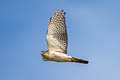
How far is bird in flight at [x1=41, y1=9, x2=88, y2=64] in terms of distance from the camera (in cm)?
1145

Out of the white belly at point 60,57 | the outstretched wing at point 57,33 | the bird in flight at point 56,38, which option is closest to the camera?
the white belly at point 60,57

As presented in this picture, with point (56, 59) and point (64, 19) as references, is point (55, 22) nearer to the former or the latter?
point (64, 19)

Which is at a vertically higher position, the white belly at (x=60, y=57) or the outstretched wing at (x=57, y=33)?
the outstretched wing at (x=57, y=33)

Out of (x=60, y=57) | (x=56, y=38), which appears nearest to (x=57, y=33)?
(x=56, y=38)

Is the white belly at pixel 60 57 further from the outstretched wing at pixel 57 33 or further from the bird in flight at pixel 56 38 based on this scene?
the outstretched wing at pixel 57 33

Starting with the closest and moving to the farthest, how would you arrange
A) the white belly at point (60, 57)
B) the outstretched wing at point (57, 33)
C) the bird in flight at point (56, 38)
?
the white belly at point (60, 57) → the bird in flight at point (56, 38) → the outstretched wing at point (57, 33)

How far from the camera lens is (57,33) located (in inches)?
468

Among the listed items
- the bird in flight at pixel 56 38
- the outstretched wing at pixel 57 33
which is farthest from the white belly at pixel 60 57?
the outstretched wing at pixel 57 33

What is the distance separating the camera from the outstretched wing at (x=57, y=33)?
38.6 ft

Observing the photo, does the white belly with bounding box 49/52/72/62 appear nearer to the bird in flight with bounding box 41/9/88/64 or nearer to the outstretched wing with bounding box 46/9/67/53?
the bird in flight with bounding box 41/9/88/64

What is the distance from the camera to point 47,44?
1214 cm

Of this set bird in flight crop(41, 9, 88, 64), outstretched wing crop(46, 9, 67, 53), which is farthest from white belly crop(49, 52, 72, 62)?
outstretched wing crop(46, 9, 67, 53)

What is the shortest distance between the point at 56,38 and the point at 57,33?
0.34m

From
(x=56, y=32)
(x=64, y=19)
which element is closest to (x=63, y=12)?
(x=64, y=19)
